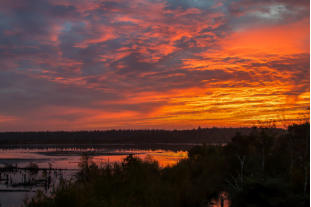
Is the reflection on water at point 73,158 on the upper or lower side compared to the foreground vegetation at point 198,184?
lower

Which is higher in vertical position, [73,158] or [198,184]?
[198,184]

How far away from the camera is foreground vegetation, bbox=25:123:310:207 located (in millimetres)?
16344

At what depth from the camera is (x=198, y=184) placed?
27.7 meters

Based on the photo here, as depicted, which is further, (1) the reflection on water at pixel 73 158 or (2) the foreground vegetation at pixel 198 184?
(1) the reflection on water at pixel 73 158

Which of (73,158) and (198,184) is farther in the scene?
(73,158)

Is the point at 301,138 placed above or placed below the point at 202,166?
above

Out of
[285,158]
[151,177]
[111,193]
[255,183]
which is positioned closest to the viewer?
[255,183]

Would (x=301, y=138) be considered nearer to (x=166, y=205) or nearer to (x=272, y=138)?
(x=272, y=138)

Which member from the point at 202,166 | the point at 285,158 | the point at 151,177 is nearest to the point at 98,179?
the point at 151,177

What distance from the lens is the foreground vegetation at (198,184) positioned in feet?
53.6

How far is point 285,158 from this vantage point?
32.0 m

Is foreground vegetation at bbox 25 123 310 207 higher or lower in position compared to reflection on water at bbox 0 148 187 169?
higher

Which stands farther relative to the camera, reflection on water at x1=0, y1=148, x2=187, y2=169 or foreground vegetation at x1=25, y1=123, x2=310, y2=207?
reflection on water at x1=0, y1=148, x2=187, y2=169

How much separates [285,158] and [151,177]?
15981 mm
